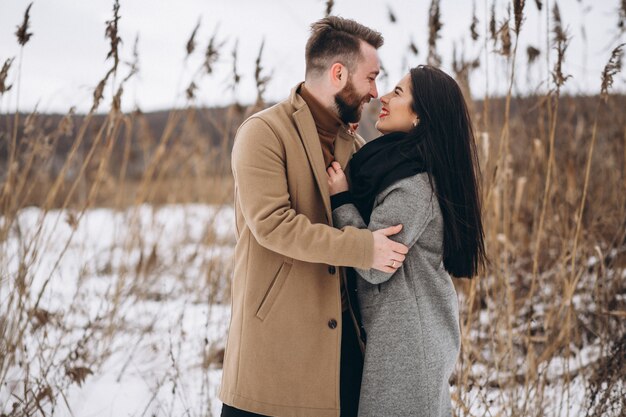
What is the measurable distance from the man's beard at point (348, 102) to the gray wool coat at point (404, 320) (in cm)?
31

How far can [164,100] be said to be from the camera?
2.86 metres

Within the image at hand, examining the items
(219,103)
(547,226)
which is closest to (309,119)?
(219,103)

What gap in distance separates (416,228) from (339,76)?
1.83ft

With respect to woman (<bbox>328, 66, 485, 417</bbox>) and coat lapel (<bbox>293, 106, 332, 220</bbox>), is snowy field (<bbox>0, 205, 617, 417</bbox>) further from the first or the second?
coat lapel (<bbox>293, 106, 332, 220</bbox>)

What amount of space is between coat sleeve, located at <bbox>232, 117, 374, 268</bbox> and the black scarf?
0.59ft

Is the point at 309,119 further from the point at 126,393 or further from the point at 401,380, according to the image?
the point at 126,393

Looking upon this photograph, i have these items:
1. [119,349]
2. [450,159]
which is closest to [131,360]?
[119,349]

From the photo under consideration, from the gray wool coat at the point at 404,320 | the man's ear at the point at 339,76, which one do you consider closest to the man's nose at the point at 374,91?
the man's ear at the point at 339,76

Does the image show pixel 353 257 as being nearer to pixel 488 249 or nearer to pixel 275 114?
pixel 275 114

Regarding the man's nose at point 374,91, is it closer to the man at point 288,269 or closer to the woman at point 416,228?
the woman at point 416,228

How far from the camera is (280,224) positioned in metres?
1.50

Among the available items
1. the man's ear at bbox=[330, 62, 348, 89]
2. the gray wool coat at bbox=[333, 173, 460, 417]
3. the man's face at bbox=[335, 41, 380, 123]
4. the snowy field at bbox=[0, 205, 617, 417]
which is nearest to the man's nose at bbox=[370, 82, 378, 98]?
the man's face at bbox=[335, 41, 380, 123]

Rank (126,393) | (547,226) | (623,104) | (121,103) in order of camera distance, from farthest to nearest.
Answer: (623,104) → (547,226) → (126,393) → (121,103)

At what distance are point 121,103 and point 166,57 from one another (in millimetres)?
924
